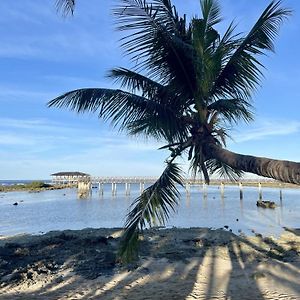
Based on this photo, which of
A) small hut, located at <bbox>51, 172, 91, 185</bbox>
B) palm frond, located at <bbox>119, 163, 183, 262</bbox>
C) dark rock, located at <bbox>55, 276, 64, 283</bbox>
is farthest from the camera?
small hut, located at <bbox>51, 172, 91, 185</bbox>

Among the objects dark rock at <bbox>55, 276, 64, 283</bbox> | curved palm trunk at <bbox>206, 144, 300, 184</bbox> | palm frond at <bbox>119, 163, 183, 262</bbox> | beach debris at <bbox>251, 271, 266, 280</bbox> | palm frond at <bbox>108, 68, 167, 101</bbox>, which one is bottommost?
dark rock at <bbox>55, 276, 64, 283</bbox>

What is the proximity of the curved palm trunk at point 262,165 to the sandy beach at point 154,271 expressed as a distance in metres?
3.91

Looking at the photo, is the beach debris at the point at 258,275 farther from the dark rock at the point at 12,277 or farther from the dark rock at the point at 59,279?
the dark rock at the point at 12,277

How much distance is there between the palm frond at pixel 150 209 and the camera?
20.9 ft

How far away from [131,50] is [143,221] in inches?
118

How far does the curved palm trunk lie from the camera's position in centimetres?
445

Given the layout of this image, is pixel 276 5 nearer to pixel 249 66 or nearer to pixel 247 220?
pixel 249 66

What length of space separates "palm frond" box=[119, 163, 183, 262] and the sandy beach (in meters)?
2.91

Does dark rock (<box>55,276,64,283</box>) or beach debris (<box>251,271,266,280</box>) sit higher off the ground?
beach debris (<box>251,271,266,280</box>)

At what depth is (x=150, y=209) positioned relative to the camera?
21.5 ft

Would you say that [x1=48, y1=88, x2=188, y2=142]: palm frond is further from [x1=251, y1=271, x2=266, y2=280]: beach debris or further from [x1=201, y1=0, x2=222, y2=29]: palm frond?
[x1=251, y1=271, x2=266, y2=280]: beach debris

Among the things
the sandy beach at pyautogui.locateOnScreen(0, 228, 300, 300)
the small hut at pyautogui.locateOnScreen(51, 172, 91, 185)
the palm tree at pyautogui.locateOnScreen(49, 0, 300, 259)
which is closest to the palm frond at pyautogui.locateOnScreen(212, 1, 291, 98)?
the palm tree at pyautogui.locateOnScreen(49, 0, 300, 259)

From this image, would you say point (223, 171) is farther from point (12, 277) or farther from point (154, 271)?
point (12, 277)

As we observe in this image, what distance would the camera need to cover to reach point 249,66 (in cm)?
716
